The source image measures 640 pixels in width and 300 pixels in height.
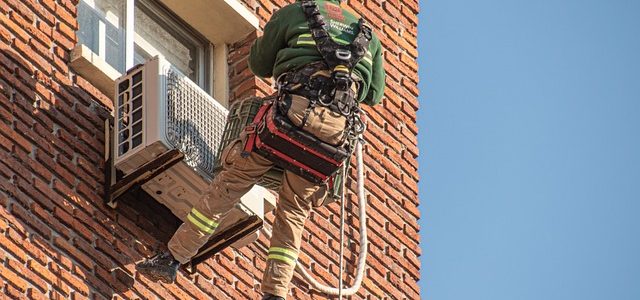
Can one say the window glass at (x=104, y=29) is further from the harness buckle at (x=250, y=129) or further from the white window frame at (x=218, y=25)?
the harness buckle at (x=250, y=129)

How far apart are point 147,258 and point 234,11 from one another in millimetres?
2388

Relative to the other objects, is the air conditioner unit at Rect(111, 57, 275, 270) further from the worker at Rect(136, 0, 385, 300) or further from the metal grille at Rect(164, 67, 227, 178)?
the worker at Rect(136, 0, 385, 300)

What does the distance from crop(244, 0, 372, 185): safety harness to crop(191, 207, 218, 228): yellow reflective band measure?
1.53ft

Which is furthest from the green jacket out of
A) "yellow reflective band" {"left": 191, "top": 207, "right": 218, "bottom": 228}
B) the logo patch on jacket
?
"yellow reflective band" {"left": 191, "top": 207, "right": 218, "bottom": 228}

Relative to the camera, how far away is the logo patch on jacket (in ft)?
46.7

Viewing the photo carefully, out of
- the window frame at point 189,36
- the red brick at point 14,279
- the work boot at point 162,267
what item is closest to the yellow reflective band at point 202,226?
the work boot at point 162,267

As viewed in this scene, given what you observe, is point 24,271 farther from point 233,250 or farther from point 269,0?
point 269,0

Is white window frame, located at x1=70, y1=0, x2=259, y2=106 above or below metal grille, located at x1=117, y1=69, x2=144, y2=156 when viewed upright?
above

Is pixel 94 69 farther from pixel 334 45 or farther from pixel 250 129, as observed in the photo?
pixel 334 45

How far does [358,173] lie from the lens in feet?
50.4

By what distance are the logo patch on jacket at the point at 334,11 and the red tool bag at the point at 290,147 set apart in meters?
0.69

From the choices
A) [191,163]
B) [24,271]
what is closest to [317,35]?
[191,163]

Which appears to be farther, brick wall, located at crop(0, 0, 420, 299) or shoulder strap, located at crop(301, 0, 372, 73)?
shoulder strap, located at crop(301, 0, 372, 73)

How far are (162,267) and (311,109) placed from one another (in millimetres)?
1330
